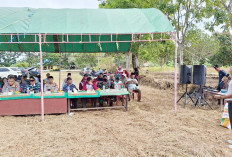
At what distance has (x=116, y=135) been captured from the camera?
14.6 feet

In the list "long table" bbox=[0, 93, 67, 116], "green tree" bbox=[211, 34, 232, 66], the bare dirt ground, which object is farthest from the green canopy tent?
"green tree" bbox=[211, 34, 232, 66]

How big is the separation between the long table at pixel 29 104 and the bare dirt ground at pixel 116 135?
7.7 inches

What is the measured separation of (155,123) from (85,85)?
110 inches

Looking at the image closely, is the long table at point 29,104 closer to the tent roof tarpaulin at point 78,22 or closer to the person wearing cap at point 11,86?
the person wearing cap at point 11,86

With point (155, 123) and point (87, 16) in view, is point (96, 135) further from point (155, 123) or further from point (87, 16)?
point (87, 16)

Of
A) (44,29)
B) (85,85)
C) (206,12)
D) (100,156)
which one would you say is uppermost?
(206,12)

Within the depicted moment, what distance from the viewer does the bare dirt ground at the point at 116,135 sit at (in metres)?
3.67

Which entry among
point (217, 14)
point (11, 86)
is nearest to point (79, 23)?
point (11, 86)

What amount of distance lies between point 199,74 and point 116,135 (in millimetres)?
3826

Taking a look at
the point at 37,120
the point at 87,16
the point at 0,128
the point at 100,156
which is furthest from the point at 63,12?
the point at 100,156

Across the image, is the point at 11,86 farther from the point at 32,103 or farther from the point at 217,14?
the point at 217,14

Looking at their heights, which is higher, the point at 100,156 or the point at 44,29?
the point at 44,29

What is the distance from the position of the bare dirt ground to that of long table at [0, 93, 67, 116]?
0.19 meters

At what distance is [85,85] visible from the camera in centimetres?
686
